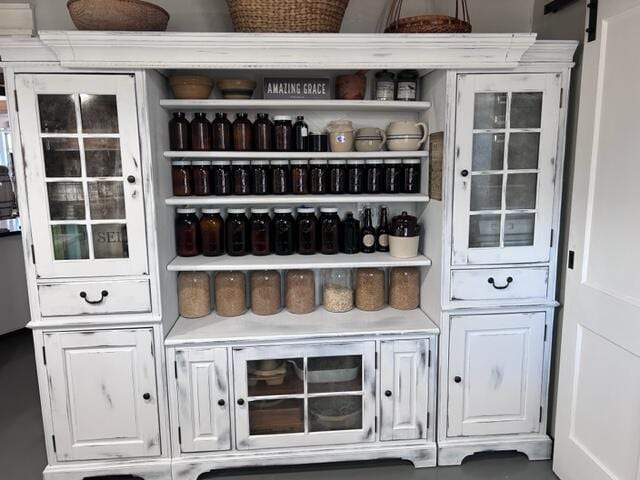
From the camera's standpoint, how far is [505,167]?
6.64 ft

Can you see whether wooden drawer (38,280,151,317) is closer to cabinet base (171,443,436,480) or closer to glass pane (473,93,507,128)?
cabinet base (171,443,436,480)

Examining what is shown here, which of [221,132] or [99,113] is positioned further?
[221,132]

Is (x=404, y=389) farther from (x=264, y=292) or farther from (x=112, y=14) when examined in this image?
(x=112, y=14)

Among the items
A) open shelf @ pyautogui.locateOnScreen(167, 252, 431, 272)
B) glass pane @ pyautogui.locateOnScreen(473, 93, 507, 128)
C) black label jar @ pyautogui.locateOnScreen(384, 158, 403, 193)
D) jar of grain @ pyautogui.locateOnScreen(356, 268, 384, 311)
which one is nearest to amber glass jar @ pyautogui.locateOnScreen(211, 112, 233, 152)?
open shelf @ pyautogui.locateOnScreen(167, 252, 431, 272)

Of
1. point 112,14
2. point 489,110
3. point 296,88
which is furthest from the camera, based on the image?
point 296,88

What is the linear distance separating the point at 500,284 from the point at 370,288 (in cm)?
60

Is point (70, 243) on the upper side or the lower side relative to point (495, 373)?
upper

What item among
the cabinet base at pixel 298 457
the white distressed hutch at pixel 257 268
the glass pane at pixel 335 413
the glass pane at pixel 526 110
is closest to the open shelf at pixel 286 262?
the white distressed hutch at pixel 257 268

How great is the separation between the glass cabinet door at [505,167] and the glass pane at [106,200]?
4.73 ft

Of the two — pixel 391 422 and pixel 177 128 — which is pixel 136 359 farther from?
pixel 391 422

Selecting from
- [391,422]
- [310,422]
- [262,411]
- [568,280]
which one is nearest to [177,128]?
[262,411]

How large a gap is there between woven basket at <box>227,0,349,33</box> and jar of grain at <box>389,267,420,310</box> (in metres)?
1.18

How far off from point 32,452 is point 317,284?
1.66 metres

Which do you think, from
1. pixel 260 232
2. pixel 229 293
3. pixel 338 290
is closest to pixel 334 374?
pixel 338 290
